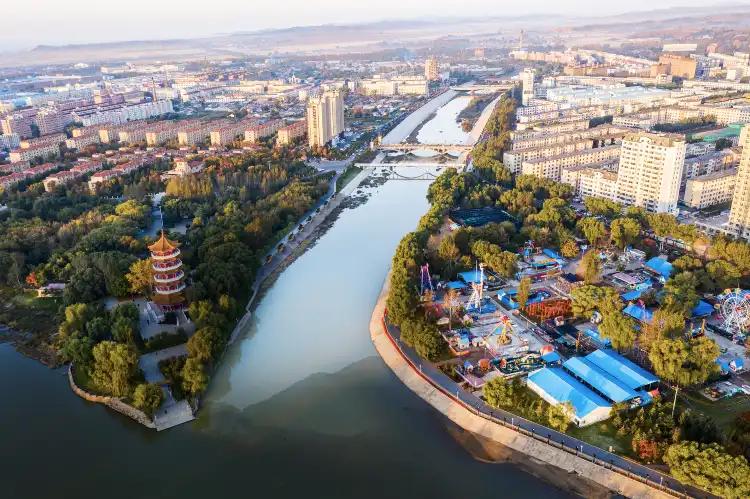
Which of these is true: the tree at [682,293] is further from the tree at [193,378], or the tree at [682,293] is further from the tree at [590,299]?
the tree at [193,378]

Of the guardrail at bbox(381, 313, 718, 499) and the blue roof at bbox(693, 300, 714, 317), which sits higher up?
the blue roof at bbox(693, 300, 714, 317)

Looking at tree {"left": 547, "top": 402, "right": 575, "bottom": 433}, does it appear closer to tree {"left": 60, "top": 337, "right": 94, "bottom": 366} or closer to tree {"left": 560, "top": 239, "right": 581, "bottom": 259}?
tree {"left": 560, "top": 239, "right": 581, "bottom": 259}

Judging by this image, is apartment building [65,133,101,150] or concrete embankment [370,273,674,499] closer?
concrete embankment [370,273,674,499]

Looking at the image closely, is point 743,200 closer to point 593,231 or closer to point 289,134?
point 593,231

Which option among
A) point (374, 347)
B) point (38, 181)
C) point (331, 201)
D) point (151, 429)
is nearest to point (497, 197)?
point (331, 201)

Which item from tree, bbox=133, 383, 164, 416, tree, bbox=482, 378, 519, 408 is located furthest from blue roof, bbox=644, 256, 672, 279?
tree, bbox=133, 383, 164, 416

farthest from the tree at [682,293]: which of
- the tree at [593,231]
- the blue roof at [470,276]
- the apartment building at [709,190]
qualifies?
the apartment building at [709,190]

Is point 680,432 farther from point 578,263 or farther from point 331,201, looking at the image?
point 331,201
